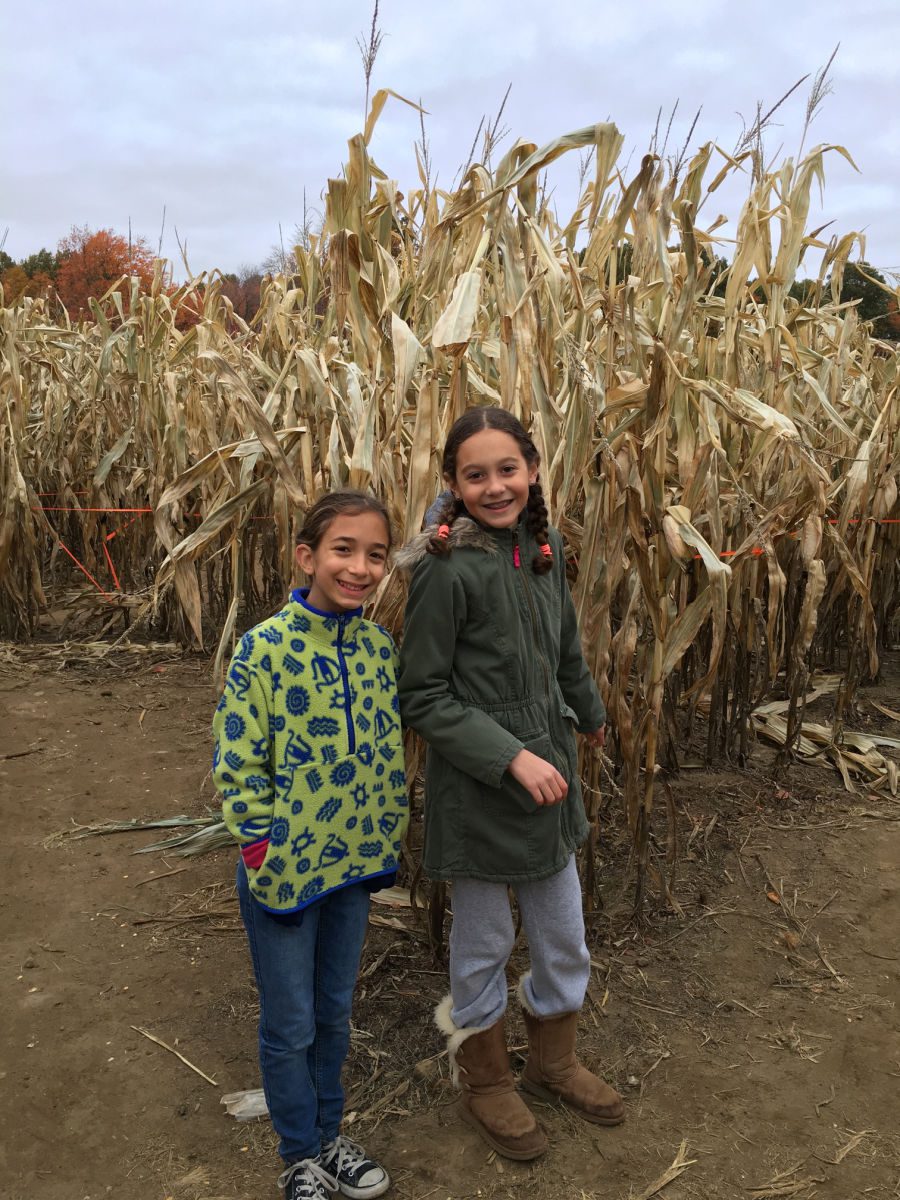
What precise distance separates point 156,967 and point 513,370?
1.75m

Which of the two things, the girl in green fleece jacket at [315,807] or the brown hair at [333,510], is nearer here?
the girl in green fleece jacket at [315,807]

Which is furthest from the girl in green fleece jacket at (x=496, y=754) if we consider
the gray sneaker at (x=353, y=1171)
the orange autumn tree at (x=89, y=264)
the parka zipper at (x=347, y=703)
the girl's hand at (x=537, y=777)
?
the orange autumn tree at (x=89, y=264)

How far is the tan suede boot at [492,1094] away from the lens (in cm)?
172

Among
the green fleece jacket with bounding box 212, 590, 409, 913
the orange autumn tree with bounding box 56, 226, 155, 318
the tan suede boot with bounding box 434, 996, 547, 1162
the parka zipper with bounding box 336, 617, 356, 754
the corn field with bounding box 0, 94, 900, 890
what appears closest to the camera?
the green fleece jacket with bounding box 212, 590, 409, 913

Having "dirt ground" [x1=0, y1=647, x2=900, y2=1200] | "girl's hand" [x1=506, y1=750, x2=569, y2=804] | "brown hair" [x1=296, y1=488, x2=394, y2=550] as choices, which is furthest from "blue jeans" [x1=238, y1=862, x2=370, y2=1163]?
"brown hair" [x1=296, y1=488, x2=394, y2=550]

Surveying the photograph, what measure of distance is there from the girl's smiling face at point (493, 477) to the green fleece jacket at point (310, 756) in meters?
0.30

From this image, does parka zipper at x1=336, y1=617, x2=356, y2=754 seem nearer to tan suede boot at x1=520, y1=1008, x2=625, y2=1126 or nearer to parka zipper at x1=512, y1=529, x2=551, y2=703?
parka zipper at x1=512, y1=529, x2=551, y2=703

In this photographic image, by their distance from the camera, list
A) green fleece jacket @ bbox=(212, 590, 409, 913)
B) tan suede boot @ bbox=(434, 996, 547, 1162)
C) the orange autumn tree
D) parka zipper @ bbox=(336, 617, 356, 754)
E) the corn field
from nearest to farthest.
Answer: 1. green fleece jacket @ bbox=(212, 590, 409, 913)
2. parka zipper @ bbox=(336, 617, 356, 754)
3. tan suede boot @ bbox=(434, 996, 547, 1162)
4. the corn field
5. the orange autumn tree

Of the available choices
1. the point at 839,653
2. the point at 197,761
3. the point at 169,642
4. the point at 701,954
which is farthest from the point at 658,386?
the point at 169,642

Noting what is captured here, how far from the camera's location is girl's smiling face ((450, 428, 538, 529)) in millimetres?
1662

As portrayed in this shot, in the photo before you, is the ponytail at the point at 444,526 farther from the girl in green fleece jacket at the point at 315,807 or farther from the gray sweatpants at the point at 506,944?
the gray sweatpants at the point at 506,944

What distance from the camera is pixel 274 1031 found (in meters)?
1.56

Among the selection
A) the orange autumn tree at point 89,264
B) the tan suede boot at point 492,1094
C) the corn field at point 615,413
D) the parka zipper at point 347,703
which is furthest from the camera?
the orange autumn tree at point 89,264

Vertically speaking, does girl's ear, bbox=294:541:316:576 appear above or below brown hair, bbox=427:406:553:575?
below
